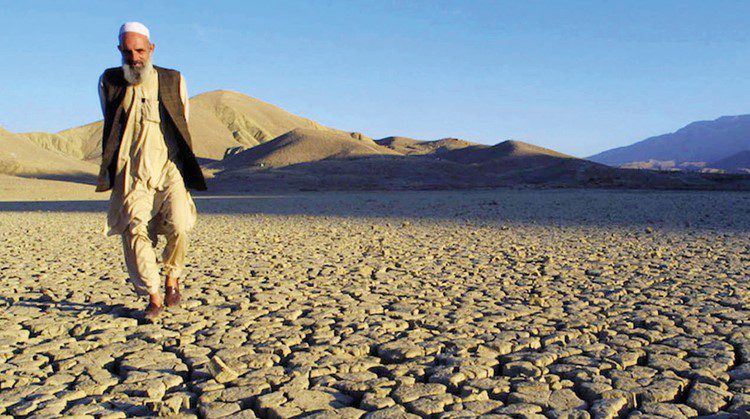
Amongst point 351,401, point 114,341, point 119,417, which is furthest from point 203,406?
point 114,341

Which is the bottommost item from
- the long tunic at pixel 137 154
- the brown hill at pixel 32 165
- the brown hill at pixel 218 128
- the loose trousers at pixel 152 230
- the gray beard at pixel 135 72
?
the loose trousers at pixel 152 230

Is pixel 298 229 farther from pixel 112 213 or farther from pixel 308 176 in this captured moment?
pixel 308 176

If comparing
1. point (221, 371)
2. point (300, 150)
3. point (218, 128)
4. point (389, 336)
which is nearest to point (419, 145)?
point (300, 150)

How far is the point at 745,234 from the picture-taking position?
8805 mm

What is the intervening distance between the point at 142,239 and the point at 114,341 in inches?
25.1

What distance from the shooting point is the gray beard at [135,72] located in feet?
11.8

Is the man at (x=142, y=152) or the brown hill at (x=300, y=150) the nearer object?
the man at (x=142, y=152)

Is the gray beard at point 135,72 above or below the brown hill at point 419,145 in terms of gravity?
below

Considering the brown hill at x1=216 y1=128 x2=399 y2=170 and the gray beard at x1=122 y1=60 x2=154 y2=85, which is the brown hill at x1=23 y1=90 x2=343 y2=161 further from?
the gray beard at x1=122 y1=60 x2=154 y2=85

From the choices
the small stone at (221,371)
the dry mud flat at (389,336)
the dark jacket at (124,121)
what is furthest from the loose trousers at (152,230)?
the small stone at (221,371)

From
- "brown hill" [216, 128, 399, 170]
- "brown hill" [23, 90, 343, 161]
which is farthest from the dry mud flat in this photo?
"brown hill" [23, 90, 343, 161]

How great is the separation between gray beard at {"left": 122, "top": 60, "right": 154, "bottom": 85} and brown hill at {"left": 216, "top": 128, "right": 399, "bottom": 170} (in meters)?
54.3

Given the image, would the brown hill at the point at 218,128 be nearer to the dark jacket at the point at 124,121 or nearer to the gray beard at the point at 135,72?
the dark jacket at the point at 124,121

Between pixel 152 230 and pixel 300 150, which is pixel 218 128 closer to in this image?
pixel 300 150
